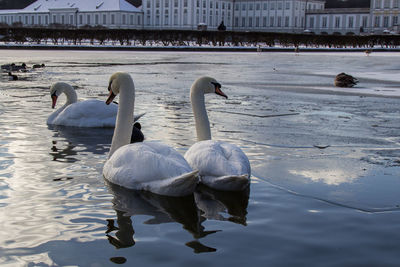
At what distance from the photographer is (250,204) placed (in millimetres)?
4234

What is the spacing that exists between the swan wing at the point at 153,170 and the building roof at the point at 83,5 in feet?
361

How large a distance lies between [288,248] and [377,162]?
2.54m

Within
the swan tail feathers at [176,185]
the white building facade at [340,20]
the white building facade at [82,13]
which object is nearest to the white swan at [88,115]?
the swan tail feathers at [176,185]

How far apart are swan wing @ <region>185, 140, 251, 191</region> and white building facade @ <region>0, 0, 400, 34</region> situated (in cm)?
10839

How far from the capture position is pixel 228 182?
14.1ft

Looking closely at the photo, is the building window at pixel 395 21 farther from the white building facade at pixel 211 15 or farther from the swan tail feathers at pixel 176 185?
the swan tail feathers at pixel 176 185

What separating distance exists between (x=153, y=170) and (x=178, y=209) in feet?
1.08

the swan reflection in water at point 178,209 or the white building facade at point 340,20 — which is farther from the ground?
the white building facade at point 340,20

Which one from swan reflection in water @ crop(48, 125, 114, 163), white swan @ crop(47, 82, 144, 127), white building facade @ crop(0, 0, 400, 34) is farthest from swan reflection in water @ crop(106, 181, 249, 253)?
white building facade @ crop(0, 0, 400, 34)

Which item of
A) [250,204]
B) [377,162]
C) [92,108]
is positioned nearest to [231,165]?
[250,204]

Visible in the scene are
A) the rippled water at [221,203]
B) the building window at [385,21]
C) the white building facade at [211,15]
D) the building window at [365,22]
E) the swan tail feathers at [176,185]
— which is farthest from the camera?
the building window at [365,22]

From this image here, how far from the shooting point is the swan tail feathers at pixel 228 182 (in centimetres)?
414

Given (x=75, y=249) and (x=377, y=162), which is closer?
(x=75, y=249)

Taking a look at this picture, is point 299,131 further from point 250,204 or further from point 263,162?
point 250,204
